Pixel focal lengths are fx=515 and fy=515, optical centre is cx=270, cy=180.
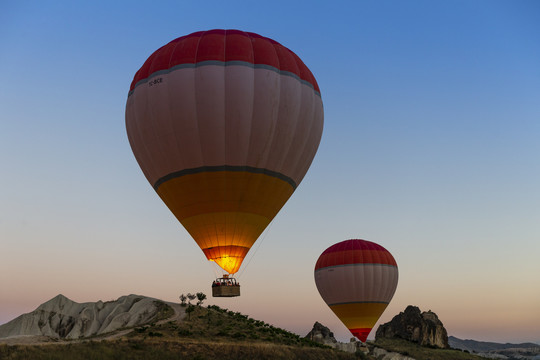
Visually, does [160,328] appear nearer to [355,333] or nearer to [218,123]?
[218,123]

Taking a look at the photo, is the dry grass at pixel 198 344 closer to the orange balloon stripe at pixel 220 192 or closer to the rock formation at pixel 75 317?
the orange balloon stripe at pixel 220 192

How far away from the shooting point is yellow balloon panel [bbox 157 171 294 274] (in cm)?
4038

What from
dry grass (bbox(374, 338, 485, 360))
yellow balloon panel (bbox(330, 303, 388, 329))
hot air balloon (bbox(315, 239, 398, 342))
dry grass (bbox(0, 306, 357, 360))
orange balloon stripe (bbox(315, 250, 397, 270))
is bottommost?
dry grass (bbox(0, 306, 357, 360))

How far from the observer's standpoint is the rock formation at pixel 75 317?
70250mm

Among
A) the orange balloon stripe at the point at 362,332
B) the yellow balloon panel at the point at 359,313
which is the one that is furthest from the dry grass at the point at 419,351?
the yellow balloon panel at the point at 359,313

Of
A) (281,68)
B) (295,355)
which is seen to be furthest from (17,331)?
(281,68)

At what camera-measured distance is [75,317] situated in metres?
79.6

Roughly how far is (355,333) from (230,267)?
38204mm

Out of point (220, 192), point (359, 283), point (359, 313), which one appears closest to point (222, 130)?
point (220, 192)

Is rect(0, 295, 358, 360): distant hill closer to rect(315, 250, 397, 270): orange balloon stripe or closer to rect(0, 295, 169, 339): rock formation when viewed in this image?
rect(0, 295, 169, 339): rock formation

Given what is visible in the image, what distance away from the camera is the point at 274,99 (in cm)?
4034

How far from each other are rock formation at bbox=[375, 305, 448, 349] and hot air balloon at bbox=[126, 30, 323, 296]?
80938 millimetres

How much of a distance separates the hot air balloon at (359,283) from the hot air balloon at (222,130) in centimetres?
3174

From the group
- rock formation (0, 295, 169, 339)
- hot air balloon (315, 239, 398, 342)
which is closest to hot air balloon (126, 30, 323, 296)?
rock formation (0, 295, 169, 339)
